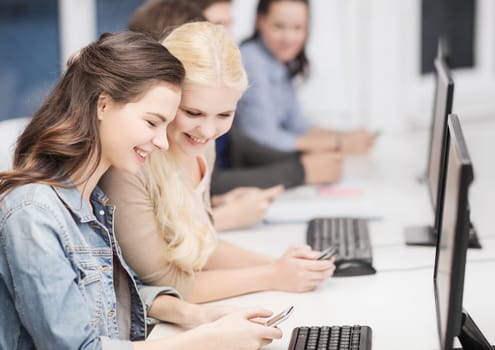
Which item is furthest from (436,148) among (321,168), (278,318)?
(321,168)

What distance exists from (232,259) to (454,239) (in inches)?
33.1

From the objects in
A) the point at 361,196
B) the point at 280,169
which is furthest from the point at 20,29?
the point at 361,196

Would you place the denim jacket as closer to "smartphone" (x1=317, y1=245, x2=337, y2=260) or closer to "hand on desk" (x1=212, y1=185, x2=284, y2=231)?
"smartphone" (x1=317, y1=245, x2=337, y2=260)

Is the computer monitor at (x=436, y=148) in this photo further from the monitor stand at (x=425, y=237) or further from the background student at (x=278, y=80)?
the background student at (x=278, y=80)

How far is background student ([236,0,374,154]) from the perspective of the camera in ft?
9.52

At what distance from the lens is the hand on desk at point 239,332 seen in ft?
4.72

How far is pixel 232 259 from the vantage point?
6.45ft

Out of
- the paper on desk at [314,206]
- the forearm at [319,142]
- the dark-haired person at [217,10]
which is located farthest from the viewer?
the forearm at [319,142]

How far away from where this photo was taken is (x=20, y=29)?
3361 millimetres

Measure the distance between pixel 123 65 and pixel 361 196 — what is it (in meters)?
1.35

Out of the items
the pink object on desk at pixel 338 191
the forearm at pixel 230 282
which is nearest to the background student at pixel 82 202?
the forearm at pixel 230 282

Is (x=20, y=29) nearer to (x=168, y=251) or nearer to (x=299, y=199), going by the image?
(x=299, y=199)

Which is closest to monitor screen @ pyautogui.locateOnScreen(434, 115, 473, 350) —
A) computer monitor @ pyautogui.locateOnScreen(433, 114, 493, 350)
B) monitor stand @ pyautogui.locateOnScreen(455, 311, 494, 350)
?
computer monitor @ pyautogui.locateOnScreen(433, 114, 493, 350)

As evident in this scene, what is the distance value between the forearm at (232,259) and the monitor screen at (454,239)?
0.63 metres
